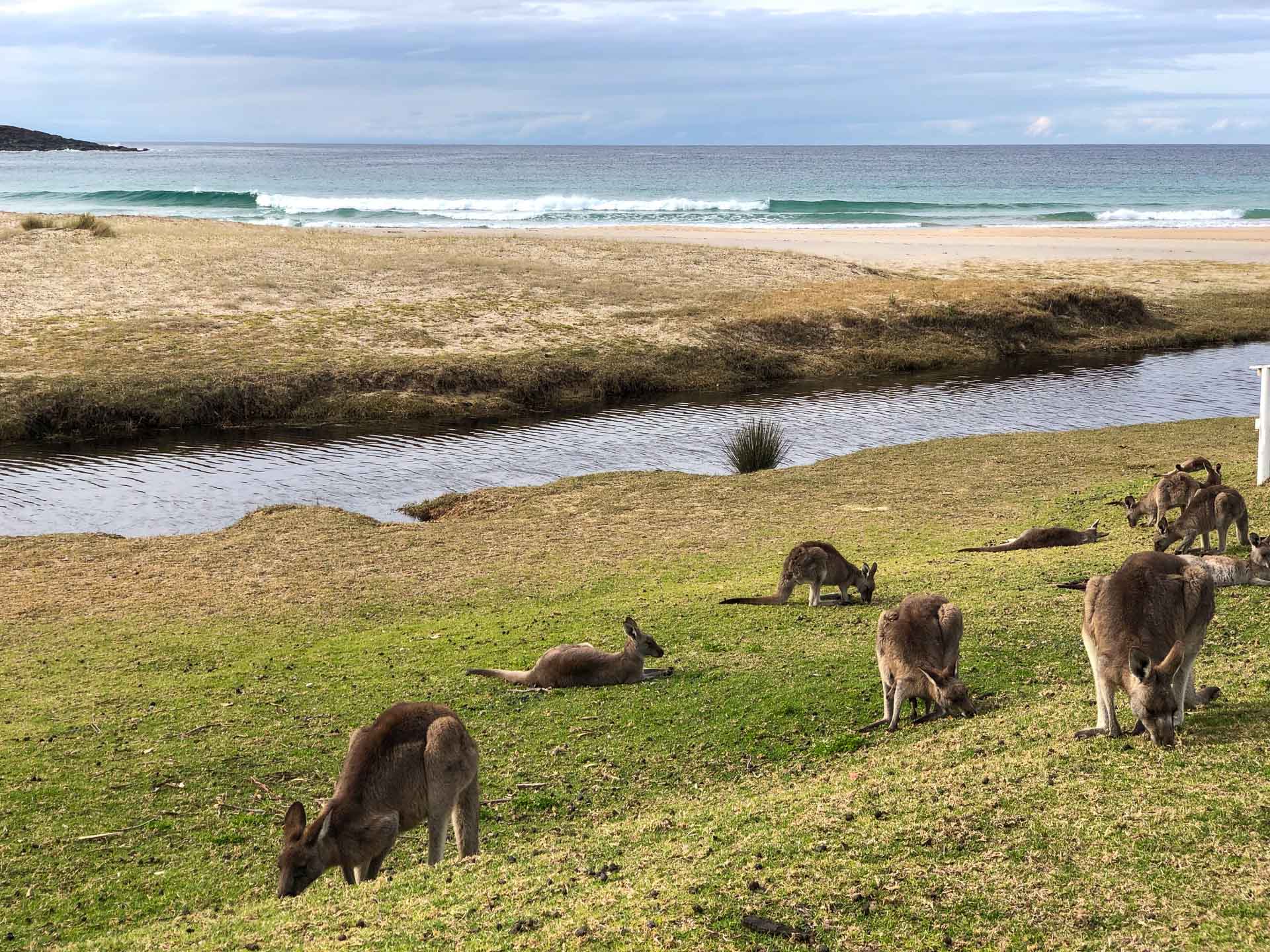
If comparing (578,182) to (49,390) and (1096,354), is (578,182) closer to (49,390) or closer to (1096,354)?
(1096,354)

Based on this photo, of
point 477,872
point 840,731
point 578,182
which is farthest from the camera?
point 578,182

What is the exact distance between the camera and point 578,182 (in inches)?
5748

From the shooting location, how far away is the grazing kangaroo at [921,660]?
26.2ft

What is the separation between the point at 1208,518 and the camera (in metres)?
12.1

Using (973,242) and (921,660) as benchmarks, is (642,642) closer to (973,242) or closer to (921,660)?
(921,660)

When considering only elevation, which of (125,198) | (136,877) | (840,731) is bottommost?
(136,877)

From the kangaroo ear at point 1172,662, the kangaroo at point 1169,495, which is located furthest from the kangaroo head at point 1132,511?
the kangaroo ear at point 1172,662

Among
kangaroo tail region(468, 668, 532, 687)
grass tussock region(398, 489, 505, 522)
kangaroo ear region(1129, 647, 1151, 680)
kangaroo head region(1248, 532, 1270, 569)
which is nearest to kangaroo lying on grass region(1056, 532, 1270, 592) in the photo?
kangaroo head region(1248, 532, 1270, 569)

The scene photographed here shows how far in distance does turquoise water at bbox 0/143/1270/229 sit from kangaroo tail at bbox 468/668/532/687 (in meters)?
75.2

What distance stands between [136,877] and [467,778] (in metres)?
2.11

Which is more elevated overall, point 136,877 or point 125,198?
point 125,198

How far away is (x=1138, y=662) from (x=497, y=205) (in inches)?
4194

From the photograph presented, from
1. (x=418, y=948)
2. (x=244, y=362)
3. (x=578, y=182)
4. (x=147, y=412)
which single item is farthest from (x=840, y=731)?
(x=578, y=182)

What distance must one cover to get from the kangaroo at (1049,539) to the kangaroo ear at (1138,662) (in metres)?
7.24
